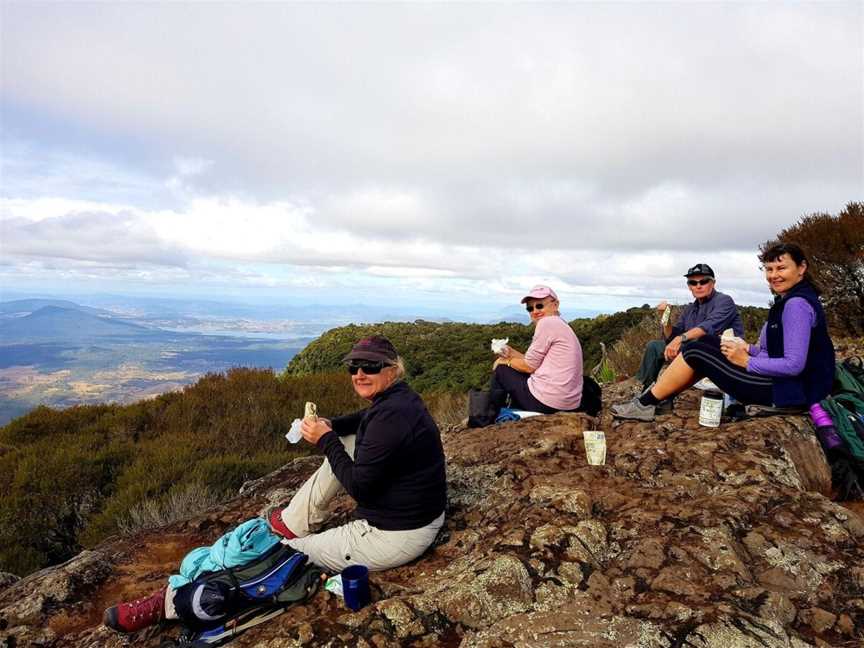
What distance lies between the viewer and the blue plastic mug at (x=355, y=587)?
262cm

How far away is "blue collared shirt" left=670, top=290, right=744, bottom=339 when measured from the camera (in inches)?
226

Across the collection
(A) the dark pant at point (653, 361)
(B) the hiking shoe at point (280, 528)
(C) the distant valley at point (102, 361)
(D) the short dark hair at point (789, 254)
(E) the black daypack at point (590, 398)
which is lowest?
(C) the distant valley at point (102, 361)

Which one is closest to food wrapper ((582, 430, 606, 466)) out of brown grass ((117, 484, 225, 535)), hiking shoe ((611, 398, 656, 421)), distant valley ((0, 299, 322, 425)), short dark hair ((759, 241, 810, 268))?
hiking shoe ((611, 398, 656, 421))

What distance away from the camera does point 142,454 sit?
23.2ft

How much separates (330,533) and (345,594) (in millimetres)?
598

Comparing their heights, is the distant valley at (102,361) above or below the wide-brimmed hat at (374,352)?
below

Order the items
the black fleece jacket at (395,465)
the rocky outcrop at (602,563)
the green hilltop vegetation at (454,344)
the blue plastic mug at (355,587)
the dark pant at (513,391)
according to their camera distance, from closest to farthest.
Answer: the rocky outcrop at (602,563) < the blue plastic mug at (355,587) < the black fleece jacket at (395,465) < the dark pant at (513,391) < the green hilltop vegetation at (454,344)

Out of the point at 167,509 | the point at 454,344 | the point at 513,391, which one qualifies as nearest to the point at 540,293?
the point at 513,391

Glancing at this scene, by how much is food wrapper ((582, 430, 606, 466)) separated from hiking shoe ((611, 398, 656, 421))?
0.93 meters

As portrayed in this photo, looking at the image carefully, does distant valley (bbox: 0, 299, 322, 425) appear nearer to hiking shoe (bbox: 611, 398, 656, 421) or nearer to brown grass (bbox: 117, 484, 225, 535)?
brown grass (bbox: 117, 484, 225, 535)

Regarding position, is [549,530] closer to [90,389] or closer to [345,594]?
[345,594]

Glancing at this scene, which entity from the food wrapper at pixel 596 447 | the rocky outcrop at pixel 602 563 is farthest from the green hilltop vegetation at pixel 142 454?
the food wrapper at pixel 596 447

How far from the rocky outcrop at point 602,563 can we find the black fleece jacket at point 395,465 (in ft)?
1.24

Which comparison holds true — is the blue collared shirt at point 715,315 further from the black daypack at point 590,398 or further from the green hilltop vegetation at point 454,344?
the green hilltop vegetation at point 454,344
